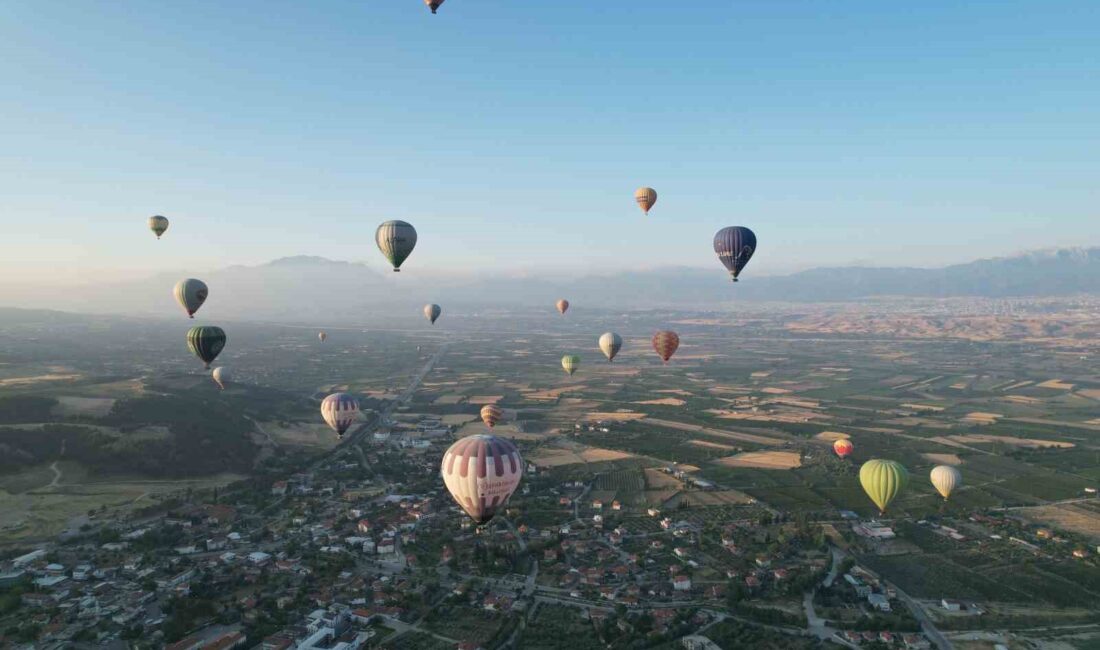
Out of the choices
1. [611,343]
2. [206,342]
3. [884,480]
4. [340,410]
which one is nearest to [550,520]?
[340,410]

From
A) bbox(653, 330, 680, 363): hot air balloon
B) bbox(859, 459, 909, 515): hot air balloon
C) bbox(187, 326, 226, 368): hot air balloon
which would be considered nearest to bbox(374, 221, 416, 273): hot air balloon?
bbox(187, 326, 226, 368): hot air balloon

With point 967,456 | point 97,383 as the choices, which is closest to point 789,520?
point 967,456

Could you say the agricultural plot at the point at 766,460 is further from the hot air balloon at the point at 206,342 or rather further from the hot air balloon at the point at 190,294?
the hot air balloon at the point at 190,294

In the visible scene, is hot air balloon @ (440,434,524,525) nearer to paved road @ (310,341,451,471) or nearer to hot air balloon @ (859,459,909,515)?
hot air balloon @ (859,459,909,515)

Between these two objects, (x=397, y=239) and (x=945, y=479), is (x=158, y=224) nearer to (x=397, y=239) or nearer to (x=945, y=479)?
(x=397, y=239)

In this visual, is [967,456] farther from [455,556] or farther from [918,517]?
[455,556]

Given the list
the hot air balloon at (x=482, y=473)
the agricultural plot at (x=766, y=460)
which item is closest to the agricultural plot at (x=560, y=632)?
the hot air balloon at (x=482, y=473)

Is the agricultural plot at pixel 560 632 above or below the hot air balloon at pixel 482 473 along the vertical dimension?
below
